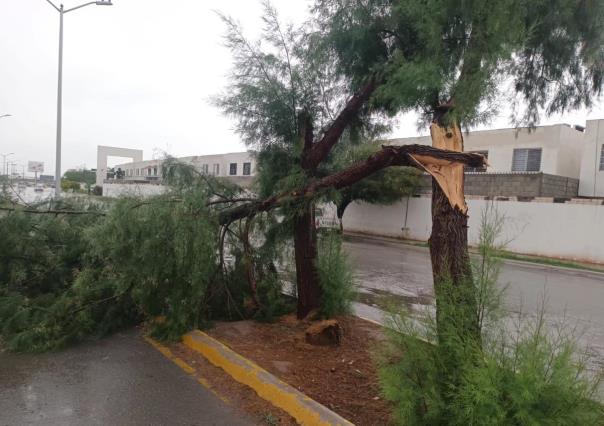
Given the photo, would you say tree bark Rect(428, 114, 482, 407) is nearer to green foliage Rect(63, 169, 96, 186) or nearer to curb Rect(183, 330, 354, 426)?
curb Rect(183, 330, 354, 426)

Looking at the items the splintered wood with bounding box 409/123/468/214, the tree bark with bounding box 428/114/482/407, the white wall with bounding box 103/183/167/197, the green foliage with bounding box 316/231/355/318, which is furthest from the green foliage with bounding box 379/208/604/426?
the white wall with bounding box 103/183/167/197

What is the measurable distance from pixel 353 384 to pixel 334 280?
5.84 feet

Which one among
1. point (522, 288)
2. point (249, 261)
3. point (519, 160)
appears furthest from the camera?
point (519, 160)

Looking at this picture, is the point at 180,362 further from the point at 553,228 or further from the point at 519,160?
the point at 519,160

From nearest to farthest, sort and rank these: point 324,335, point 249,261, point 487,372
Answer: point 487,372, point 324,335, point 249,261

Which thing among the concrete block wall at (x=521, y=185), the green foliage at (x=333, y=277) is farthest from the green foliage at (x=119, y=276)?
the concrete block wall at (x=521, y=185)

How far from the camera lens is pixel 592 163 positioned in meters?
22.1

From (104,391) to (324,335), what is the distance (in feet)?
7.64

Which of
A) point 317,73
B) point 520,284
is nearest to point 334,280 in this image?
point 317,73

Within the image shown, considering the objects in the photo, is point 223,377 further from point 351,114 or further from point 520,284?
point 520,284

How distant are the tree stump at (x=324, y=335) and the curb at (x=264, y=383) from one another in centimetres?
90

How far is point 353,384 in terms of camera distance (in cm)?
419

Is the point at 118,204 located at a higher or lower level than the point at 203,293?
higher

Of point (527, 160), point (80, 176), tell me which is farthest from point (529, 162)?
point (80, 176)
